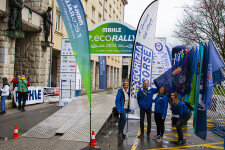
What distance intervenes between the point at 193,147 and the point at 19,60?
13106mm

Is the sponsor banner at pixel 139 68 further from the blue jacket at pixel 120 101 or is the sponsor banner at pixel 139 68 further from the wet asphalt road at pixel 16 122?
the wet asphalt road at pixel 16 122

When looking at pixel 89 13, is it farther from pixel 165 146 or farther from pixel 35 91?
pixel 165 146

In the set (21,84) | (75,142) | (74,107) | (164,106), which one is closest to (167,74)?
(164,106)

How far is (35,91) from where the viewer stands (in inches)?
534

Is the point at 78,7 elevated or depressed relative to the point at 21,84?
elevated

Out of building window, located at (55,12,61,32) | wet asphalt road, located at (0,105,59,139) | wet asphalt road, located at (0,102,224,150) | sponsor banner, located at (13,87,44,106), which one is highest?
building window, located at (55,12,61,32)

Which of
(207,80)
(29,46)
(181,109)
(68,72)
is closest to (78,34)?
(207,80)

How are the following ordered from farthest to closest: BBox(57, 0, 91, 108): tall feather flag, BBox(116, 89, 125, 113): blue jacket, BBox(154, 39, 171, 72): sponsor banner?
BBox(154, 39, 171, 72): sponsor banner
BBox(116, 89, 125, 113): blue jacket
BBox(57, 0, 91, 108): tall feather flag

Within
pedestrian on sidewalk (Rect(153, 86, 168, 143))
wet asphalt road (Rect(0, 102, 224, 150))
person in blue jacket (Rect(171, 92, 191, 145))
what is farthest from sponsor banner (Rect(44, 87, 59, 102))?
person in blue jacket (Rect(171, 92, 191, 145))

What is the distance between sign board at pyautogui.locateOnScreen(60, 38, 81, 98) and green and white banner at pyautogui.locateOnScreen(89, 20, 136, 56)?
2297 mm

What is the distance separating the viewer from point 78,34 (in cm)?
500

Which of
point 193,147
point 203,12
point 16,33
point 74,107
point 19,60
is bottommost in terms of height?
point 193,147

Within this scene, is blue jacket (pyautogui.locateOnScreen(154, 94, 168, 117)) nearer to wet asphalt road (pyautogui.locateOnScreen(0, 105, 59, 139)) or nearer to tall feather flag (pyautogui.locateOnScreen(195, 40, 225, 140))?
tall feather flag (pyautogui.locateOnScreen(195, 40, 225, 140))

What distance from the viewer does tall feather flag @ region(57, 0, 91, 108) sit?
4965 mm
